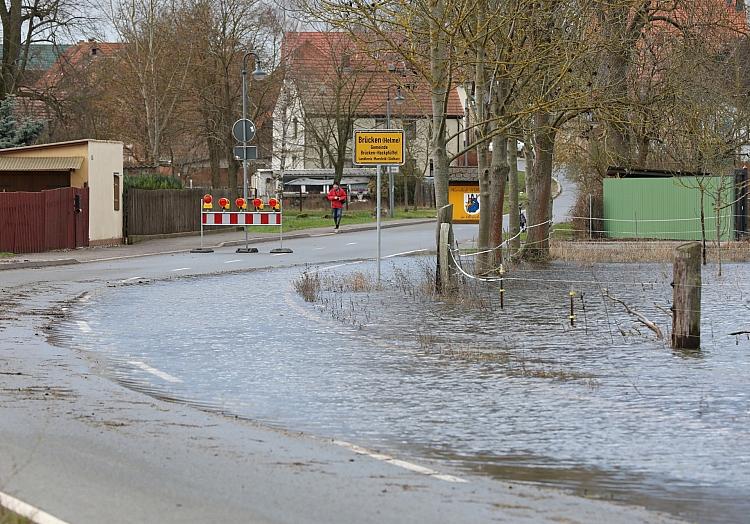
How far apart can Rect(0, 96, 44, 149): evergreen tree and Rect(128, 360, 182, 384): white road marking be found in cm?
3365

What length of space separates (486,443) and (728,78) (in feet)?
109

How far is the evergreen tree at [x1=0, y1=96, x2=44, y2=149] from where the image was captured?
4459 centimetres

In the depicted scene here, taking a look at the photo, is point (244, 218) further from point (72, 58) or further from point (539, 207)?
point (72, 58)

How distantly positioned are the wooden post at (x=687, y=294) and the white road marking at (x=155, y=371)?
17.3ft

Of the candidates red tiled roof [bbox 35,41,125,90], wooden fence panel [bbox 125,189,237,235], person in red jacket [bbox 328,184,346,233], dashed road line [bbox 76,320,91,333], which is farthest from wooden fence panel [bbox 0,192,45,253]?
dashed road line [bbox 76,320,91,333]

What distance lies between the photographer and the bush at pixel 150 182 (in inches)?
1583

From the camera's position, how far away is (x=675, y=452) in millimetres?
8383

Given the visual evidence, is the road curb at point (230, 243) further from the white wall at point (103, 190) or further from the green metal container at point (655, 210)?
the green metal container at point (655, 210)

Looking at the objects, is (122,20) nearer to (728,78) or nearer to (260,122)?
(260,122)

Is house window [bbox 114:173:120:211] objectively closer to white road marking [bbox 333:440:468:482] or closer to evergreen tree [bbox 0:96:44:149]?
evergreen tree [bbox 0:96:44:149]

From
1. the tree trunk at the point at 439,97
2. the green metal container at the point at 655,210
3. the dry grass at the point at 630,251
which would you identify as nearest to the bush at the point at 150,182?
the dry grass at the point at 630,251

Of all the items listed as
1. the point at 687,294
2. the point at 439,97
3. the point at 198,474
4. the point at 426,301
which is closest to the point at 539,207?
the point at 439,97

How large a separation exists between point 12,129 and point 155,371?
3491 cm

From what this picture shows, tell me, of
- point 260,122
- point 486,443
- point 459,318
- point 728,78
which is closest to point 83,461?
point 486,443
